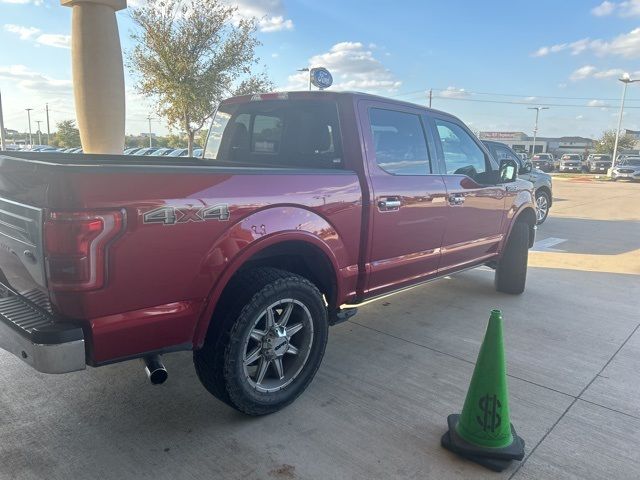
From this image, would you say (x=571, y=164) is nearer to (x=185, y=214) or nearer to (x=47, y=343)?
(x=185, y=214)

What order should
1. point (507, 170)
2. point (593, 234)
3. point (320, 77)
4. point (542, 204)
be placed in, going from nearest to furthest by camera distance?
1. point (507, 170)
2. point (320, 77)
3. point (593, 234)
4. point (542, 204)

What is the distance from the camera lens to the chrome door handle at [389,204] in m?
3.45

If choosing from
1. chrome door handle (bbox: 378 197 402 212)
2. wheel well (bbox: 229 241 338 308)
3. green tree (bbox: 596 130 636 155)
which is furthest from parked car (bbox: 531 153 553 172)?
wheel well (bbox: 229 241 338 308)

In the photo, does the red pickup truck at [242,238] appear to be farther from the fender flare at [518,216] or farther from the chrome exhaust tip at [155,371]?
the fender flare at [518,216]

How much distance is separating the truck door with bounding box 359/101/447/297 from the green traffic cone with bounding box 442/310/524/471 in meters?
1.14

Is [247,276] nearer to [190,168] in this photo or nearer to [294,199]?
[294,199]

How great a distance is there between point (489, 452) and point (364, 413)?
2.50ft

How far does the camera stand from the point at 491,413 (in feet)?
8.47

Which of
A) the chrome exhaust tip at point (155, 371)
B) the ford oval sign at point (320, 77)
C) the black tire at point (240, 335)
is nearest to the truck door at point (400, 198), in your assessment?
the black tire at point (240, 335)

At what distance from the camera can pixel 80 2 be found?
1159 cm

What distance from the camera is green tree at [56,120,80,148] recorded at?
50.7m

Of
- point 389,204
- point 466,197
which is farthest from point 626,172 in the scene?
point 389,204

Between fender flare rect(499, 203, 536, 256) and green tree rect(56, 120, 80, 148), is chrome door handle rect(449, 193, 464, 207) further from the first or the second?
green tree rect(56, 120, 80, 148)

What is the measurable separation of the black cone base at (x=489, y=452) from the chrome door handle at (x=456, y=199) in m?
2.09
